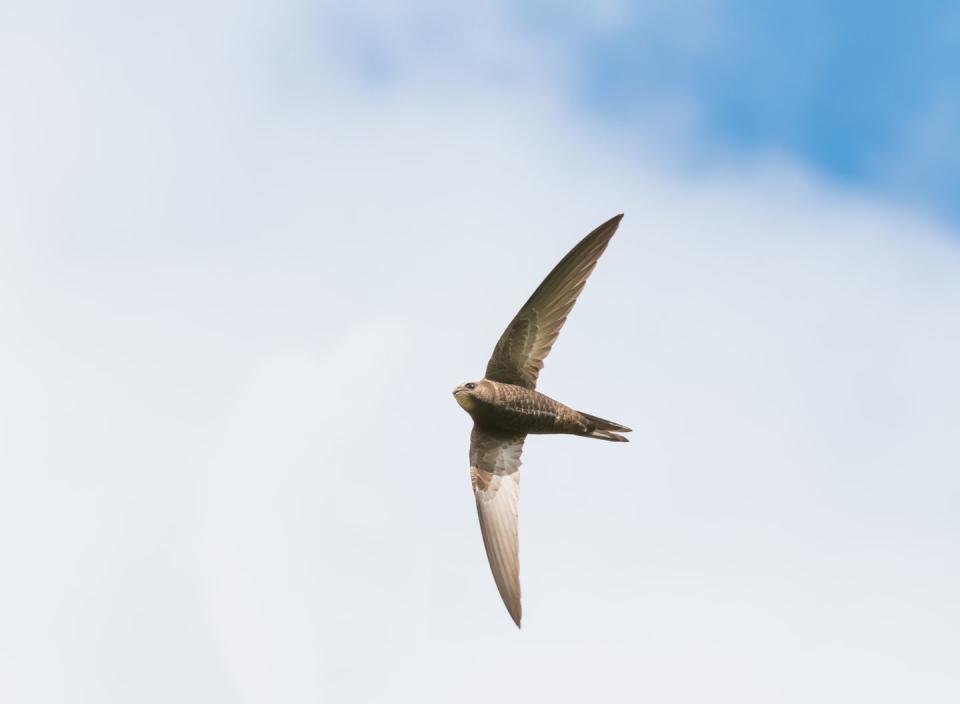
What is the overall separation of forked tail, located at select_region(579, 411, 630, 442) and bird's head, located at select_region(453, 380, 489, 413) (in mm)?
1450

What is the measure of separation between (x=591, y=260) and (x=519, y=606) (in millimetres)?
4619

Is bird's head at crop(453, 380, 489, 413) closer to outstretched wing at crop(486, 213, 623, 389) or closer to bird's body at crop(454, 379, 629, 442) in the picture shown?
bird's body at crop(454, 379, 629, 442)

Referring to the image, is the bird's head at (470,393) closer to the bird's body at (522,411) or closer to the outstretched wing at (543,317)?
the bird's body at (522,411)

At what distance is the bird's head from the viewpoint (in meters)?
19.4

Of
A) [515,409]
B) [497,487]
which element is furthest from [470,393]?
[497,487]

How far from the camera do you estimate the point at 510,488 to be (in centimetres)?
2031

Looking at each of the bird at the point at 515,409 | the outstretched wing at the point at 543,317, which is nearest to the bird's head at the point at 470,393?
the bird at the point at 515,409

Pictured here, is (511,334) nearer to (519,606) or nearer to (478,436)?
(478,436)

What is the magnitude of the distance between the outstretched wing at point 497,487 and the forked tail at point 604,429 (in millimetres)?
1004

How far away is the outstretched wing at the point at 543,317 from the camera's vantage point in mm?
19297

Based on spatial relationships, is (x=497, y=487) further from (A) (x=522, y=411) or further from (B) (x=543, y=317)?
(B) (x=543, y=317)

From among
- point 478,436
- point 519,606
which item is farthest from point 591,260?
point 519,606

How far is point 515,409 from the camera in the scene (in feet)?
64.0

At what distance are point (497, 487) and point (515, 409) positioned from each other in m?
1.38
